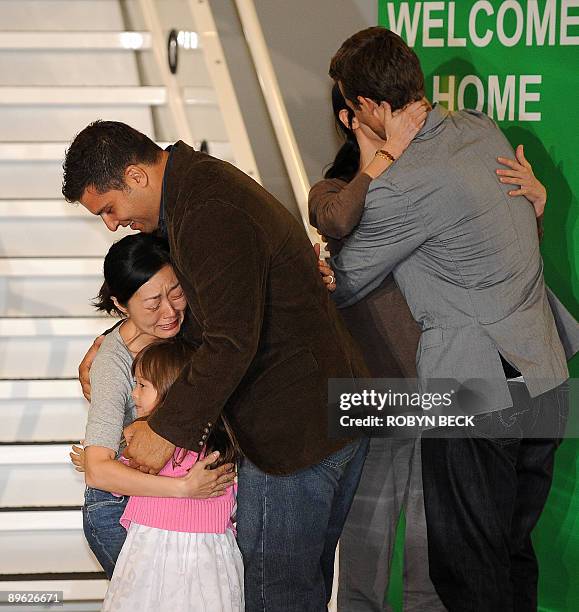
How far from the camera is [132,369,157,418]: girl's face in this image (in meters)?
2.10

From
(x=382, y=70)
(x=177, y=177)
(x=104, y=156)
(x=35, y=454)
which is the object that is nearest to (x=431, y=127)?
(x=382, y=70)

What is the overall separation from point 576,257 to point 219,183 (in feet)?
5.39

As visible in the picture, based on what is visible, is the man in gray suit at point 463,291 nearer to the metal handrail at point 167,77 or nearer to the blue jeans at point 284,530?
the blue jeans at point 284,530

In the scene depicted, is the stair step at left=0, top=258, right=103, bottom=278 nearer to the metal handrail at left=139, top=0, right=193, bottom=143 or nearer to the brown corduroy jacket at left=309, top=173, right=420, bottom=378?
the metal handrail at left=139, top=0, right=193, bottom=143

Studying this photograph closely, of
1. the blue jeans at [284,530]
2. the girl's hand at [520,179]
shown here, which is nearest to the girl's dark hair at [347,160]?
the girl's hand at [520,179]

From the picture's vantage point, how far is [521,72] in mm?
3018

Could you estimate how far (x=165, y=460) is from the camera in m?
1.96

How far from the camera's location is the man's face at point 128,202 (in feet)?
6.21

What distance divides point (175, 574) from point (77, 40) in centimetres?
219

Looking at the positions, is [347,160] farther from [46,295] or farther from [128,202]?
[46,295]

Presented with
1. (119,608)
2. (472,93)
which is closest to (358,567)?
(119,608)

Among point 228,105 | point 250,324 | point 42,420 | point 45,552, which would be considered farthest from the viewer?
point 42,420

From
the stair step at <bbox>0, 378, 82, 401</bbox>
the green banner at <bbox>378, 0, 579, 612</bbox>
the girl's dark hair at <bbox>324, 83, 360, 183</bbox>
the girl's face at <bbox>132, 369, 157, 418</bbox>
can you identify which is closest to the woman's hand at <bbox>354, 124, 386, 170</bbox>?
the girl's dark hair at <bbox>324, 83, 360, 183</bbox>

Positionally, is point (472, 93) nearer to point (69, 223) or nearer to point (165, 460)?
point (69, 223)
